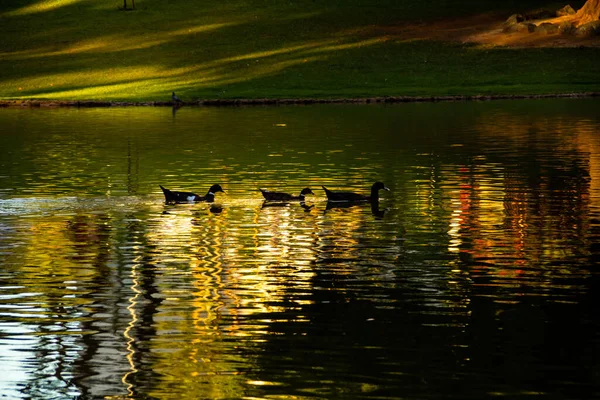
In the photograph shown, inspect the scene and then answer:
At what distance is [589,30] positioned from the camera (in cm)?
12419

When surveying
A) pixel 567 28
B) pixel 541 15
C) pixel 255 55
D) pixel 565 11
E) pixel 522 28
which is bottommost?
pixel 255 55

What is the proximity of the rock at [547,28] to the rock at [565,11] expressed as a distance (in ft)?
13.4

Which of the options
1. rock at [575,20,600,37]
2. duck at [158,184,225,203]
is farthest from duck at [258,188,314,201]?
rock at [575,20,600,37]

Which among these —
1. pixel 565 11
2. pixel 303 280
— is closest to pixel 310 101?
pixel 565 11

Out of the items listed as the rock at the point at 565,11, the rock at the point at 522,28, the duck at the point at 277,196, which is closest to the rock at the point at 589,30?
the rock at the point at 522,28

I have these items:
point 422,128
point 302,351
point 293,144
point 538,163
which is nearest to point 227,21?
point 422,128

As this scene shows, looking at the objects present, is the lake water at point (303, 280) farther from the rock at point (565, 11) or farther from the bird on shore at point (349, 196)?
the rock at point (565, 11)

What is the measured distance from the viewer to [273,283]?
25734 mm

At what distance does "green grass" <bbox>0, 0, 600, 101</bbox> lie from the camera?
109 metres

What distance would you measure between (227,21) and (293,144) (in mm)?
75674

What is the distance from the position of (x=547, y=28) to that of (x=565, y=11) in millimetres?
5761

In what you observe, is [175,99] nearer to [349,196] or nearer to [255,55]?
[255,55]

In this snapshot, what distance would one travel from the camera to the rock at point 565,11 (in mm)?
130125

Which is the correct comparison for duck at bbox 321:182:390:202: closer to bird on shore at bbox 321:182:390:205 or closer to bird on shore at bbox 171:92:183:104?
bird on shore at bbox 321:182:390:205
